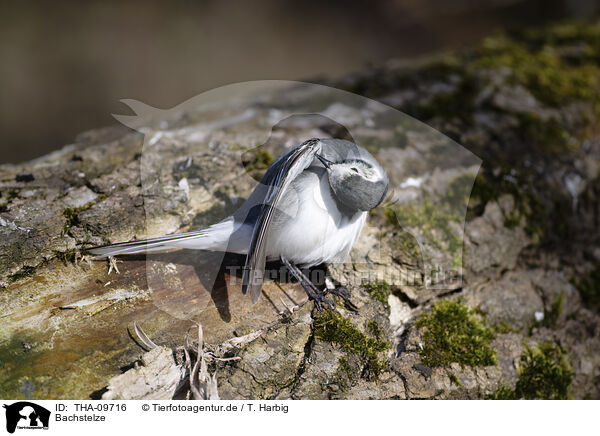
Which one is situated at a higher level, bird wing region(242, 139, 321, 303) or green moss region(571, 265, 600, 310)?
bird wing region(242, 139, 321, 303)

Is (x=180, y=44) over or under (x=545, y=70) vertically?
over

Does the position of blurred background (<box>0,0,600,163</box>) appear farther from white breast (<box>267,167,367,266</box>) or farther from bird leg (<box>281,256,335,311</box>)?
bird leg (<box>281,256,335,311</box>)

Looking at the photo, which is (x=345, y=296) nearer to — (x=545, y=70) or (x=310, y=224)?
(x=310, y=224)

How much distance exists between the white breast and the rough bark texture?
0.67 feet

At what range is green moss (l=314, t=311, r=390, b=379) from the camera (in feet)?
7.00

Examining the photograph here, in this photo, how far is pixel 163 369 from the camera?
1925 millimetres

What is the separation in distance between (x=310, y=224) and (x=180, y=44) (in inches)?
288

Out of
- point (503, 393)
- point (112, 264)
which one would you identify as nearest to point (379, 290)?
point (503, 393)

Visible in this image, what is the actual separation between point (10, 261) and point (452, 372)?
2.54 m

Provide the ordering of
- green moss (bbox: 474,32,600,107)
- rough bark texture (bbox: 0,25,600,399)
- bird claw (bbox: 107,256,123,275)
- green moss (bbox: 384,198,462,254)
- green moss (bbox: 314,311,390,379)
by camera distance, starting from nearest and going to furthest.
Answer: rough bark texture (bbox: 0,25,600,399)
green moss (bbox: 314,311,390,379)
bird claw (bbox: 107,256,123,275)
green moss (bbox: 384,198,462,254)
green moss (bbox: 474,32,600,107)

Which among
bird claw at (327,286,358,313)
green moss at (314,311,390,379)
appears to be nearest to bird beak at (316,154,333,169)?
bird claw at (327,286,358,313)

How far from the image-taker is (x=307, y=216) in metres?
2.25

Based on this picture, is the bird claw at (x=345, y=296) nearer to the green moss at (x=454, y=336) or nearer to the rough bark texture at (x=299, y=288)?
the rough bark texture at (x=299, y=288)
